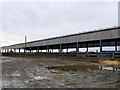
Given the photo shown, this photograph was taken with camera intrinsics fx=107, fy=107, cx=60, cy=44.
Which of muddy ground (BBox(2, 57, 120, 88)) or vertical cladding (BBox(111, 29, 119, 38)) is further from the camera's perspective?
vertical cladding (BBox(111, 29, 119, 38))

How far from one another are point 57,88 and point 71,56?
18.5 metres

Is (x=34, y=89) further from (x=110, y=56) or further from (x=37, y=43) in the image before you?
(x=37, y=43)

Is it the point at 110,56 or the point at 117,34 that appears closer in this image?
the point at 110,56

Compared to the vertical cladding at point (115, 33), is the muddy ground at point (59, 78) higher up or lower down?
lower down

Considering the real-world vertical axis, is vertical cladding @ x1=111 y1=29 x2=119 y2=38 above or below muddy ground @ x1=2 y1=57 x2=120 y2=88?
above

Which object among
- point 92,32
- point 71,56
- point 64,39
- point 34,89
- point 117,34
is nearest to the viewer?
point 34,89

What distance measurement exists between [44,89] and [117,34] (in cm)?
2870

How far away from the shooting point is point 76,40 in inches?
1463

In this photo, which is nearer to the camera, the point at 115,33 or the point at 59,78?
the point at 59,78

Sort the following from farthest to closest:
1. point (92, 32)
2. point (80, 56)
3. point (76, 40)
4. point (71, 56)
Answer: point (76, 40) < point (92, 32) < point (71, 56) < point (80, 56)

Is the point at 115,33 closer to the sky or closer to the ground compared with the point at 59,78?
closer to the sky

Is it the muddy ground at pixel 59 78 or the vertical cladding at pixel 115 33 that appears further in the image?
the vertical cladding at pixel 115 33

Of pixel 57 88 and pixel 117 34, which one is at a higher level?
pixel 117 34

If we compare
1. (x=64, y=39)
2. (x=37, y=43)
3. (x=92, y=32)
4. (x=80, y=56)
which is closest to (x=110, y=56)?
(x=80, y=56)
